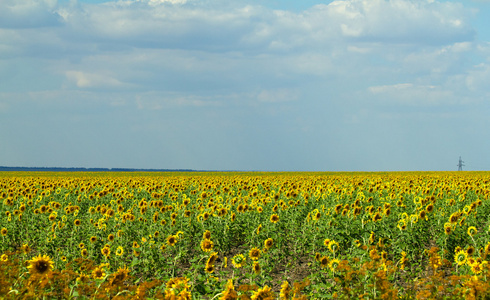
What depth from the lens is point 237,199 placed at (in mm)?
15758

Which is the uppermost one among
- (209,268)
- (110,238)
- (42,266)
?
(42,266)

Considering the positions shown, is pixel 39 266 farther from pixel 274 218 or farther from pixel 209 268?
pixel 274 218

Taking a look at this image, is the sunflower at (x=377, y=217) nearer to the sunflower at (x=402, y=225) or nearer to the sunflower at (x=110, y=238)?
the sunflower at (x=402, y=225)

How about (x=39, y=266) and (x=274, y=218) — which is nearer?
(x=39, y=266)

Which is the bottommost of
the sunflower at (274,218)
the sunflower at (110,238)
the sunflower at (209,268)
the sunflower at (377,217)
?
the sunflower at (110,238)

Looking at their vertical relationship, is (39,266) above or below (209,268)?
above

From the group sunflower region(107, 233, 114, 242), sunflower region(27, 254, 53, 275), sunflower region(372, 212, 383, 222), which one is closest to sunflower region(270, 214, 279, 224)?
sunflower region(372, 212, 383, 222)

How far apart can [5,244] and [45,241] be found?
153 centimetres

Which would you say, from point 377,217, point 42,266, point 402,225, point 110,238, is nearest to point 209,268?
point 42,266

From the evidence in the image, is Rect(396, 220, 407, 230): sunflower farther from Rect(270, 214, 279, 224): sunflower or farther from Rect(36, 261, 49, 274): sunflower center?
Rect(36, 261, 49, 274): sunflower center

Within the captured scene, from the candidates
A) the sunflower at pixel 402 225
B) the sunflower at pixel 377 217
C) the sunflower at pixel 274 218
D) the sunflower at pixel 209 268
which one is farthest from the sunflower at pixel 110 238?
the sunflower at pixel 402 225

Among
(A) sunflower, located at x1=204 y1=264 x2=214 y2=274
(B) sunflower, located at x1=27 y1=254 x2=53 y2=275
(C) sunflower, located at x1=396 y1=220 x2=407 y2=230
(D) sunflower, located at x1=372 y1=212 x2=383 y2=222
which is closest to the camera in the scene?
(B) sunflower, located at x1=27 y1=254 x2=53 y2=275

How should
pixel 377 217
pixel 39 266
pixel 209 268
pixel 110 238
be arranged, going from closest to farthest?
pixel 39 266, pixel 209 268, pixel 110 238, pixel 377 217

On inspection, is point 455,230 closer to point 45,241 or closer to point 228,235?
point 228,235
